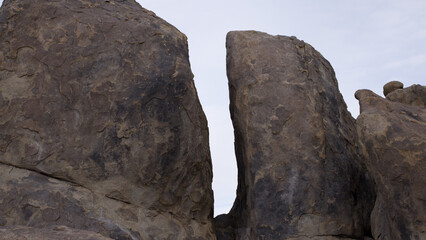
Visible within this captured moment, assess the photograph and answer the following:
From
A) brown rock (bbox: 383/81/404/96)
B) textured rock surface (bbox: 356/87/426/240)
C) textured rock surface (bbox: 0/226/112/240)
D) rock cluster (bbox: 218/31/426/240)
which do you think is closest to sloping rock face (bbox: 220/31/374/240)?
rock cluster (bbox: 218/31/426/240)

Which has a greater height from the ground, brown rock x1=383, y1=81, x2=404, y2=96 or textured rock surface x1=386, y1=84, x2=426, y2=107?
brown rock x1=383, y1=81, x2=404, y2=96

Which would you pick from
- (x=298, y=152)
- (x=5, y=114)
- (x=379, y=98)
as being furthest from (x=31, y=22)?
(x=379, y=98)

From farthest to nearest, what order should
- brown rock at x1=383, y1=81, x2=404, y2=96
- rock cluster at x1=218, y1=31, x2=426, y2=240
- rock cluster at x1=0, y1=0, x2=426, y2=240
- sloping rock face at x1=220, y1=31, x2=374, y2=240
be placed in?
1. brown rock at x1=383, y1=81, x2=404, y2=96
2. sloping rock face at x1=220, y1=31, x2=374, y2=240
3. rock cluster at x1=218, y1=31, x2=426, y2=240
4. rock cluster at x1=0, y1=0, x2=426, y2=240

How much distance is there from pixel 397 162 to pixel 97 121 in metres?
2.27

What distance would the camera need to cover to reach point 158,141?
506cm

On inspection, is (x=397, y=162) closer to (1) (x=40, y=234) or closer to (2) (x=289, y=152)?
(2) (x=289, y=152)

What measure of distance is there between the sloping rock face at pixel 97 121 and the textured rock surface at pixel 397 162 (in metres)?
1.39

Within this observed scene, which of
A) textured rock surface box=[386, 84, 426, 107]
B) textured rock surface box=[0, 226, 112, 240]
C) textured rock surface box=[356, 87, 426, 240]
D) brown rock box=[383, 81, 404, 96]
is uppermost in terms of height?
brown rock box=[383, 81, 404, 96]

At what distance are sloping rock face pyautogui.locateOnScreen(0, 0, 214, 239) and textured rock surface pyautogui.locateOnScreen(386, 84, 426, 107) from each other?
6.97ft

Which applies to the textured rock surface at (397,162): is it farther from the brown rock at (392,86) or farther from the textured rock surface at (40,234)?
the textured rock surface at (40,234)

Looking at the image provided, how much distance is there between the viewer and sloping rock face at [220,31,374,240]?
546 centimetres

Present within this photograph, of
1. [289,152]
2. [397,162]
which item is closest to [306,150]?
[289,152]

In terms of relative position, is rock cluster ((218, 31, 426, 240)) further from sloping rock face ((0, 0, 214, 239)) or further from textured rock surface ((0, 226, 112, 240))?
textured rock surface ((0, 226, 112, 240))

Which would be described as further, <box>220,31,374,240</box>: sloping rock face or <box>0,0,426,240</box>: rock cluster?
<box>220,31,374,240</box>: sloping rock face
